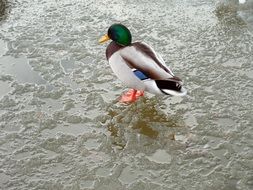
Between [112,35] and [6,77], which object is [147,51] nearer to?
[112,35]

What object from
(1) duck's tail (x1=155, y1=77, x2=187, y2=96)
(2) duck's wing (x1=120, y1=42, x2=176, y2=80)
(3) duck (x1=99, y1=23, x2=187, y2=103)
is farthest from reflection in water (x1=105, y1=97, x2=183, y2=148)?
(2) duck's wing (x1=120, y1=42, x2=176, y2=80)

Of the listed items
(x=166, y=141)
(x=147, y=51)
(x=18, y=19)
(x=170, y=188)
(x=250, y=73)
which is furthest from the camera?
(x=18, y=19)

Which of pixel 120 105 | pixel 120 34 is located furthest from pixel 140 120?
pixel 120 34

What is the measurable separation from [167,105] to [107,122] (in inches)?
23.1

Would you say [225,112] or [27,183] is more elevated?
[225,112]

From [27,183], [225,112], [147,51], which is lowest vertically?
[27,183]

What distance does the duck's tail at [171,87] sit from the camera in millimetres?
3958

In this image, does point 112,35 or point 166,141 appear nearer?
point 166,141

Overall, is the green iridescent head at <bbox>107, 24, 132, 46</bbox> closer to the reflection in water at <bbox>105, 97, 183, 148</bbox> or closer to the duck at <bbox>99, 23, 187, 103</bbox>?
the duck at <bbox>99, 23, 187, 103</bbox>

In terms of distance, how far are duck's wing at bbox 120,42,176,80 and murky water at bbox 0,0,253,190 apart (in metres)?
0.38

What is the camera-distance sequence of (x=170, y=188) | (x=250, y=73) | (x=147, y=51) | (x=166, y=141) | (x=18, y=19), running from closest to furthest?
(x=170, y=188) → (x=166, y=141) → (x=147, y=51) → (x=250, y=73) → (x=18, y=19)

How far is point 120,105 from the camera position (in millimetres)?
4281

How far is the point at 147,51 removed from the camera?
4.14 metres

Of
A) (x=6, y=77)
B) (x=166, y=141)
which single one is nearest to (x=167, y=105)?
(x=166, y=141)
